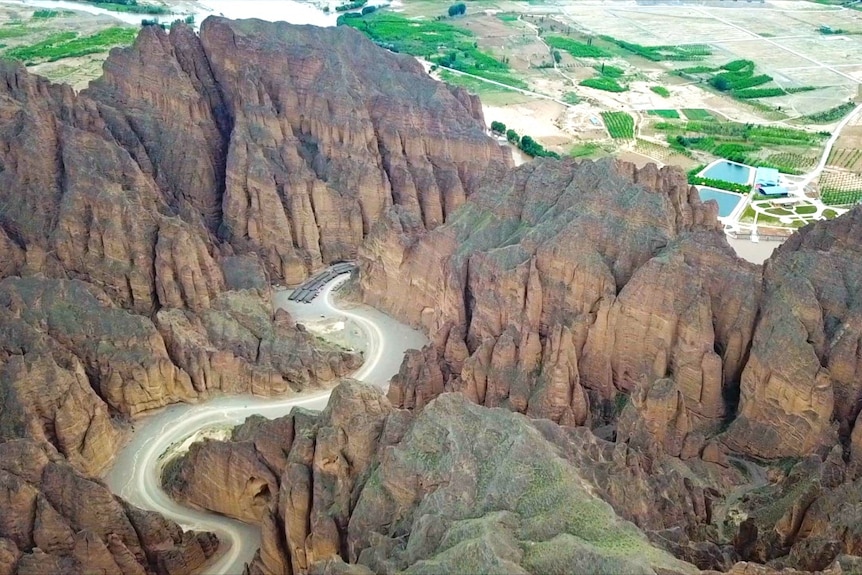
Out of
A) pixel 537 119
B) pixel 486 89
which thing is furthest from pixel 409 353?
pixel 486 89

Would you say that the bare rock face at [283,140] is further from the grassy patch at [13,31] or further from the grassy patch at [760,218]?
the grassy patch at [13,31]

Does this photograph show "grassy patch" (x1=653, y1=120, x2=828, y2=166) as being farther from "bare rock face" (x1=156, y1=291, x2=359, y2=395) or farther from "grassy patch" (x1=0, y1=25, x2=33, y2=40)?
"grassy patch" (x1=0, y1=25, x2=33, y2=40)

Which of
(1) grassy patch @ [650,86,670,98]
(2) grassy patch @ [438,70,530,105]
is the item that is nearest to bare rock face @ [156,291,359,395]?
(2) grassy patch @ [438,70,530,105]

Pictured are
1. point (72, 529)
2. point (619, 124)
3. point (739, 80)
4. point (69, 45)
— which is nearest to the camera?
point (72, 529)

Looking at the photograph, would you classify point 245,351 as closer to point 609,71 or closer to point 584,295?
point 584,295

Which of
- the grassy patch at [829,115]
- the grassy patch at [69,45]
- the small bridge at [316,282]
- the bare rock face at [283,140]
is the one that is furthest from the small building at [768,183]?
the grassy patch at [69,45]

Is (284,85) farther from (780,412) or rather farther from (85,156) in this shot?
(780,412)
